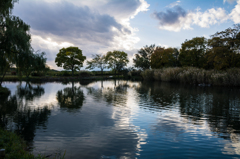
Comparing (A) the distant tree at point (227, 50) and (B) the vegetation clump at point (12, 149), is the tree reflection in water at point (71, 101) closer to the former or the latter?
(B) the vegetation clump at point (12, 149)

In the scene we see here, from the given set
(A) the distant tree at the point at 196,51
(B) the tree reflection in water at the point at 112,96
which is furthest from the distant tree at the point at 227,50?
(B) the tree reflection in water at the point at 112,96

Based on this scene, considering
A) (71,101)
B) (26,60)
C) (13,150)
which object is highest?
(26,60)

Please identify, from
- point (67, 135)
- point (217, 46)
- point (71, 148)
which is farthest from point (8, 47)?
point (217, 46)

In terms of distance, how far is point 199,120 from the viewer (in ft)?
37.6

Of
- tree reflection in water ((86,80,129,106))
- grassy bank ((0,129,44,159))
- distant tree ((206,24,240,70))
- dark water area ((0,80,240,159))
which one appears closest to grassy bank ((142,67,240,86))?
distant tree ((206,24,240,70))

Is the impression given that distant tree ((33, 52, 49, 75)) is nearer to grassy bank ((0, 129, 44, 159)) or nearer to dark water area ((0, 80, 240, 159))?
dark water area ((0, 80, 240, 159))

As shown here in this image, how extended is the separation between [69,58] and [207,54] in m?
48.3

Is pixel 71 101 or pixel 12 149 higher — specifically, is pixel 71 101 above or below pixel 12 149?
below

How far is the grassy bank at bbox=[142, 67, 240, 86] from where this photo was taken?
34.2 m

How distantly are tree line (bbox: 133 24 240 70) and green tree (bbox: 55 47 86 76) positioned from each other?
31.7 m

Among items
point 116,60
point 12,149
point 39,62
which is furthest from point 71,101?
point 116,60

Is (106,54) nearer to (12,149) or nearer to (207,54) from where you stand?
(207,54)

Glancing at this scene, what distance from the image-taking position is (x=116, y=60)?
8712 cm

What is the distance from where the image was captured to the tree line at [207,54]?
39.7 metres
